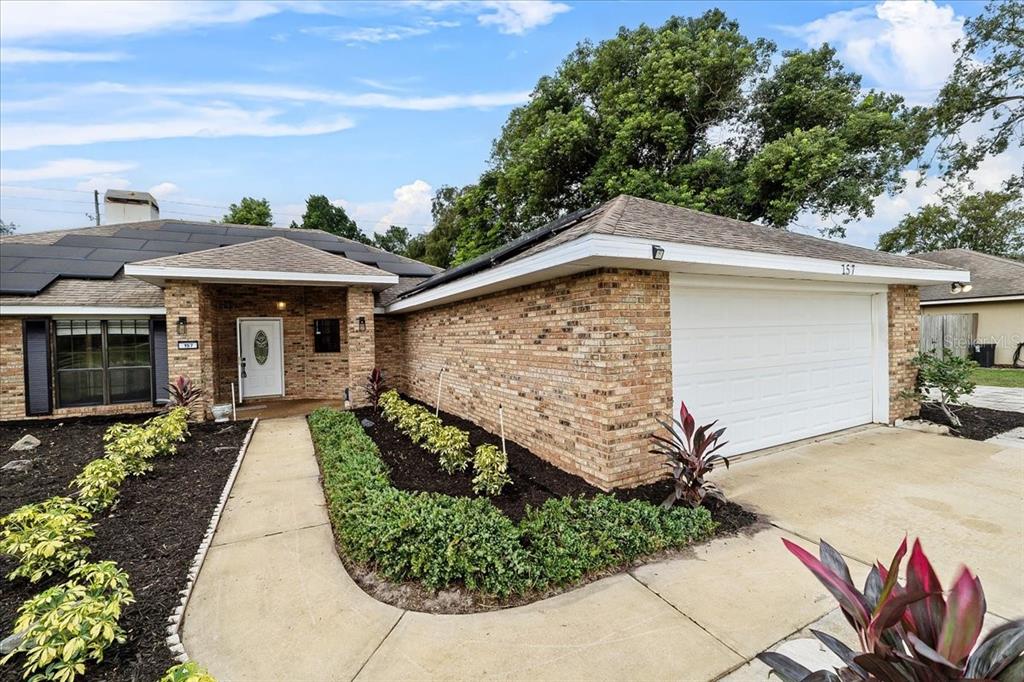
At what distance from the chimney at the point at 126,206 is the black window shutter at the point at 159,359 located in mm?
7720

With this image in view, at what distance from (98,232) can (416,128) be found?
9807 millimetres

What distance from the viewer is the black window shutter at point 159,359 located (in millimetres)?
9070

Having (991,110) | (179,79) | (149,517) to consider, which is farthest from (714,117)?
(149,517)

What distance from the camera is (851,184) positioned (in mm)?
13258

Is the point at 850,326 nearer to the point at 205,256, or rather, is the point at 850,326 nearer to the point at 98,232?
the point at 205,256

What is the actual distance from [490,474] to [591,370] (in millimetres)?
1506

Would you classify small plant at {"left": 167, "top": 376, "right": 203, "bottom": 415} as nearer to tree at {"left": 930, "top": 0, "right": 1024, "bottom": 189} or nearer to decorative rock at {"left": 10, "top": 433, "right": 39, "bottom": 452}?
decorative rock at {"left": 10, "top": 433, "right": 39, "bottom": 452}

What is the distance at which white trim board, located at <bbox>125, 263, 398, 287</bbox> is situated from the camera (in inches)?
299

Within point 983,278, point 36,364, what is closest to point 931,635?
point 36,364

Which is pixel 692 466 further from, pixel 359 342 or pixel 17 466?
pixel 17 466

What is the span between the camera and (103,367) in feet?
29.2

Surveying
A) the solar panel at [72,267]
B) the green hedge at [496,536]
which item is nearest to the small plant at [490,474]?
the green hedge at [496,536]

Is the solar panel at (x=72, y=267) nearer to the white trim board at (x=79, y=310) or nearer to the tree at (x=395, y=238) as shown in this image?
the white trim board at (x=79, y=310)

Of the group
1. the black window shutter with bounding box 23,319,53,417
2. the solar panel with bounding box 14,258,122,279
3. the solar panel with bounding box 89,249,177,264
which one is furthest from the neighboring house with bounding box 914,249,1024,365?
the black window shutter with bounding box 23,319,53,417
